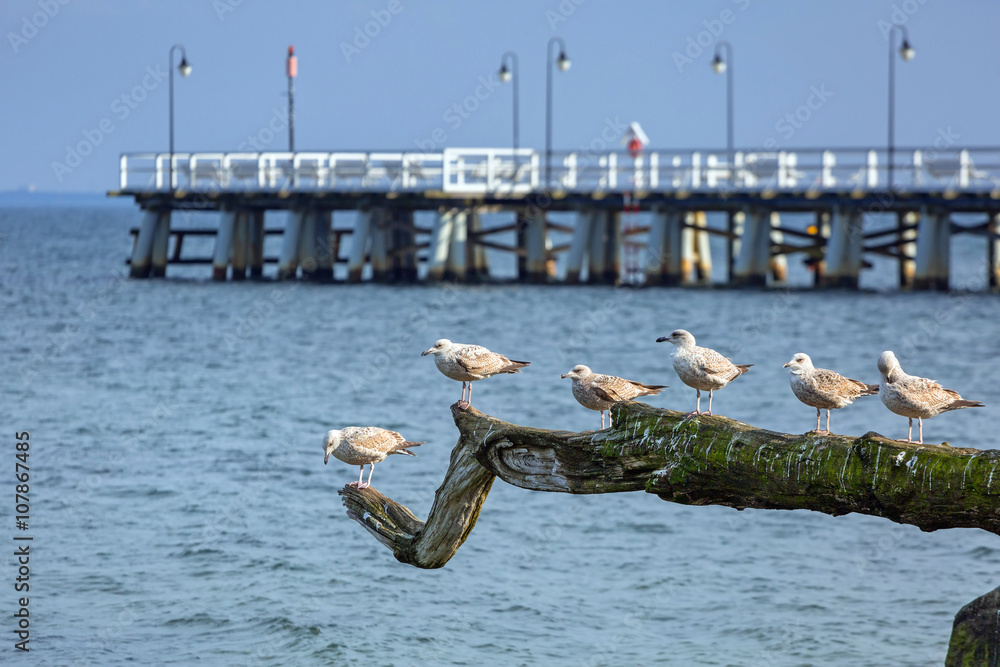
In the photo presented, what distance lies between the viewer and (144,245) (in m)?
46.6

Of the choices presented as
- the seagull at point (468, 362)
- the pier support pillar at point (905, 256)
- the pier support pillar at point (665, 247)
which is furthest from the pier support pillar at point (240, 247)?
the seagull at point (468, 362)

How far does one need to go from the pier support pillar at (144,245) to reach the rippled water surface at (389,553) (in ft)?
46.7

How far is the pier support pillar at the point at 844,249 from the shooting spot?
37312 millimetres

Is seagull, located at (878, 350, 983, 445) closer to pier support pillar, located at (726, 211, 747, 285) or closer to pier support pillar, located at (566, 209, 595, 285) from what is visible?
pier support pillar, located at (726, 211, 747, 285)

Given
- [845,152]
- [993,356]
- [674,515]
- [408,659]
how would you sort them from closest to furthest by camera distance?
[408,659] → [674,515] → [993,356] → [845,152]

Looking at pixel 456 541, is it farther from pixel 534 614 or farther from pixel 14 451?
pixel 14 451

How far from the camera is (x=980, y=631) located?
7023 millimetres

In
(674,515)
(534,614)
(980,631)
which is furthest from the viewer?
(674,515)

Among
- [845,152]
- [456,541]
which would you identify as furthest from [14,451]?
[845,152]

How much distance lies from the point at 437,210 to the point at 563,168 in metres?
4.53

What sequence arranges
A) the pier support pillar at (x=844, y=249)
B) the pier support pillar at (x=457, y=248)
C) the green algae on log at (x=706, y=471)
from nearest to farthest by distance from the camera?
the green algae on log at (x=706, y=471), the pier support pillar at (x=844, y=249), the pier support pillar at (x=457, y=248)

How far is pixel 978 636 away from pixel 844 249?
32385 mm

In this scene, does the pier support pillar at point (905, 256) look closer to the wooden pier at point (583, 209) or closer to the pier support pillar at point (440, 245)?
the wooden pier at point (583, 209)

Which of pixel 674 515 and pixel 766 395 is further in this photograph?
pixel 766 395
